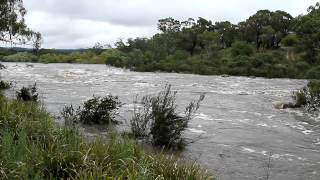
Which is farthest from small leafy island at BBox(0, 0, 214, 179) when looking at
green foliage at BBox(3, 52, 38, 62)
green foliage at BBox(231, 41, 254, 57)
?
green foliage at BBox(3, 52, 38, 62)

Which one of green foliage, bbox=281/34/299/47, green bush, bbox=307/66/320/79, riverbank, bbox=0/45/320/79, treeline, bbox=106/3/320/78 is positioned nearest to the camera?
green bush, bbox=307/66/320/79

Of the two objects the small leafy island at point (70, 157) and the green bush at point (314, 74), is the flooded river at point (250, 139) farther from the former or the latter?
the green bush at point (314, 74)

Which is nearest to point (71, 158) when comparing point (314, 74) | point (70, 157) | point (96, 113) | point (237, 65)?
point (70, 157)

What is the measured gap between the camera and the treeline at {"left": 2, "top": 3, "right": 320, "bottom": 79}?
193ft

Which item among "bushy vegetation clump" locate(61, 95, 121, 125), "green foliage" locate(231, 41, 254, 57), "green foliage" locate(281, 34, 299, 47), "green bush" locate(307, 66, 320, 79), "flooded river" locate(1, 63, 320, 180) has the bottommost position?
"flooded river" locate(1, 63, 320, 180)

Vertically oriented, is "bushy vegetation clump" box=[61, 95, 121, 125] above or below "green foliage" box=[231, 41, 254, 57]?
below

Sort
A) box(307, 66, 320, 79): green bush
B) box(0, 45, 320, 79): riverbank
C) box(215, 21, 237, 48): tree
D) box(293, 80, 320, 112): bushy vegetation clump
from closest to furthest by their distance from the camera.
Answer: box(293, 80, 320, 112): bushy vegetation clump, box(307, 66, 320, 79): green bush, box(0, 45, 320, 79): riverbank, box(215, 21, 237, 48): tree

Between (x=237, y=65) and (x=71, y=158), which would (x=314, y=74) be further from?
(x=71, y=158)

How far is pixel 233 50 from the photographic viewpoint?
7619cm

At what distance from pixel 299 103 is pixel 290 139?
854cm

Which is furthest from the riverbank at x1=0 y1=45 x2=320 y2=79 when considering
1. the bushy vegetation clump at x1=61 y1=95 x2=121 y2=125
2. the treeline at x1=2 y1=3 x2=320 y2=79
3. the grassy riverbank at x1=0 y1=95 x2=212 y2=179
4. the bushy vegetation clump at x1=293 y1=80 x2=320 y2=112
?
the grassy riverbank at x1=0 y1=95 x2=212 y2=179

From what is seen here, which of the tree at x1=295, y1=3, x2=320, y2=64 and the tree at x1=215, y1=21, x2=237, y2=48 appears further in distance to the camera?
the tree at x1=215, y1=21, x2=237, y2=48

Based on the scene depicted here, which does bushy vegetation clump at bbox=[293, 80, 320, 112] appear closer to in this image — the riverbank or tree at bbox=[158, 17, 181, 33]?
the riverbank

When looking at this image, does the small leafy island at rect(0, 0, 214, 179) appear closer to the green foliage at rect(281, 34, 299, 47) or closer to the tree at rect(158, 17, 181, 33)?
the green foliage at rect(281, 34, 299, 47)
